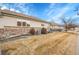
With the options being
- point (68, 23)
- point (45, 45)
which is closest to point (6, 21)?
point (45, 45)

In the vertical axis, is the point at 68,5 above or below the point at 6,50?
above

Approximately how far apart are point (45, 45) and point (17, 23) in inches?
14.1

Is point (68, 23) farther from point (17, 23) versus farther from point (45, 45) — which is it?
point (17, 23)

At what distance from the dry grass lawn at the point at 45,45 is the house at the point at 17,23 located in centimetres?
A: 11

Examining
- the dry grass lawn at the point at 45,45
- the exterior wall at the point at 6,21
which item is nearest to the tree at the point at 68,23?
the dry grass lawn at the point at 45,45

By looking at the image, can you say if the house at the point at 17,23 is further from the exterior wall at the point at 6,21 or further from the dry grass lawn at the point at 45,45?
the dry grass lawn at the point at 45,45

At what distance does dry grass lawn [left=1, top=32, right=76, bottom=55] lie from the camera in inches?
59.8

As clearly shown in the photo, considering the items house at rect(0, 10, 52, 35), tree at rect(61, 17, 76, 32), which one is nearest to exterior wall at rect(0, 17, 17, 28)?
house at rect(0, 10, 52, 35)

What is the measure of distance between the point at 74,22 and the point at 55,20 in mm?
190

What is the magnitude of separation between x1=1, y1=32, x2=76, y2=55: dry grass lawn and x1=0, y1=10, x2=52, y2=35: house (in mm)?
109

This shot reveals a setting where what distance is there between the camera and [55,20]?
155cm
